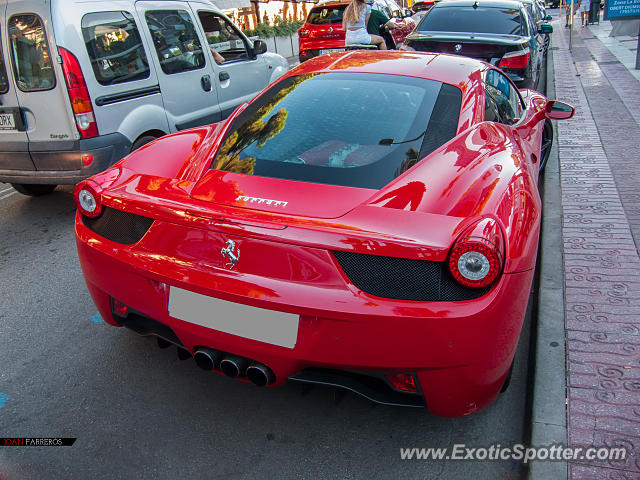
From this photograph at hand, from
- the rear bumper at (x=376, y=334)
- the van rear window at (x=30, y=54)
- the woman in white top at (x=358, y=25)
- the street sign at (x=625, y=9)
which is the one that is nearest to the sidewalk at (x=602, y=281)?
the rear bumper at (x=376, y=334)

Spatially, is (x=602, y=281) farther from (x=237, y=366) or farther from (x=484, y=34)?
(x=484, y=34)

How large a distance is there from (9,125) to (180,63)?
1.78 m

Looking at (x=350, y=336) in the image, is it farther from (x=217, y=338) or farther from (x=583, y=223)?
(x=583, y=223)

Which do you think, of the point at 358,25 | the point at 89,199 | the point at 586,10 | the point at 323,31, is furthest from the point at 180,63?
the point at 586,10

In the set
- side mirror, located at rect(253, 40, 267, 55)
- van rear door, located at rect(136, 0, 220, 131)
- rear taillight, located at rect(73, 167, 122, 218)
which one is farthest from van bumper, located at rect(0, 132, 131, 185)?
side mirror, located at rect(253, 40, 267, 55)

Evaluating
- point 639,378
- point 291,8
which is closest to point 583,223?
point 639,378

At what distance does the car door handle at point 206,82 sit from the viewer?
20.4ft

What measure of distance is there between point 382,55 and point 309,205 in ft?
5.53

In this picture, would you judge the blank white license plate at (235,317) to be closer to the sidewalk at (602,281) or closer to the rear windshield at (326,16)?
the sidewalk at (602,281)

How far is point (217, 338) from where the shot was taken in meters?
2.22

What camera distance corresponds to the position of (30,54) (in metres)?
4.83

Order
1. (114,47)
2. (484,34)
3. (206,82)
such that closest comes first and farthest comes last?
(114,47) → (206,82) → (484,34)

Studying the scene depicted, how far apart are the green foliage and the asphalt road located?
16.8 metres

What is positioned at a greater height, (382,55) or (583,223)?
(382,55)
